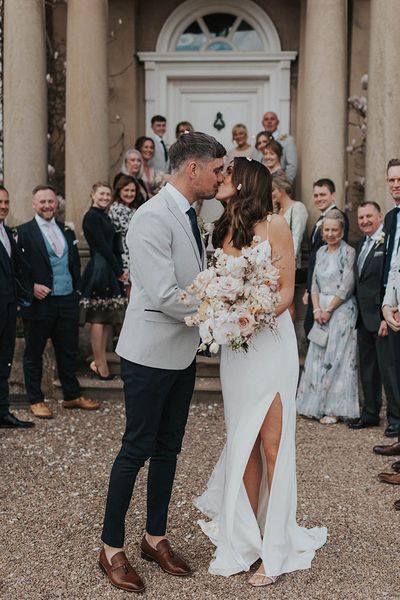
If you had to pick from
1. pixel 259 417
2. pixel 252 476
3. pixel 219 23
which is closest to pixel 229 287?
pixel 259 417

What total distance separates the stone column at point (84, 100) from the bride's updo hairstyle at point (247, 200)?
5.15 metres

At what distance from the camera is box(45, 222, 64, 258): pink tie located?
709 cm

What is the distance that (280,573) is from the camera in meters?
3.88

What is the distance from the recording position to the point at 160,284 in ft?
11.5

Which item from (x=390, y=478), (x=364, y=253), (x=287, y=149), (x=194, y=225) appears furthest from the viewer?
(x=287, y=149)

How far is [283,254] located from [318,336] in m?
3.48

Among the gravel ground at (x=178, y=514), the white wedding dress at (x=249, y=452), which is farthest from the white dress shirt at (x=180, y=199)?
the gravel ground at (x=178, y=514)

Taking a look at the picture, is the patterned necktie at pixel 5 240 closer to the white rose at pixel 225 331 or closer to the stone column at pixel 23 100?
the stone column at pixel 23 100

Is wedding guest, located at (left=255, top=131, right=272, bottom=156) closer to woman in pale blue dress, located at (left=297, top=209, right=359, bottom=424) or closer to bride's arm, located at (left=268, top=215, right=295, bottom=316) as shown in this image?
woman in pale blue dress, located at (left=297, top=209, right=359, bottom=424)

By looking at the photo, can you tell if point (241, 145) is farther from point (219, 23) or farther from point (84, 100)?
point (219, 23)

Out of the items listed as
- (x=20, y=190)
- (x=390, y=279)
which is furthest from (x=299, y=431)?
(x=20, y=190)

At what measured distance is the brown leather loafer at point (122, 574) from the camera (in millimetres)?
3732

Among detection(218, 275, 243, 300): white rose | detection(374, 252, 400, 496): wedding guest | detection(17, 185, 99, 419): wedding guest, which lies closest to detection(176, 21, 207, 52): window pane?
detection(17, 185, 99, 419): wedding guest

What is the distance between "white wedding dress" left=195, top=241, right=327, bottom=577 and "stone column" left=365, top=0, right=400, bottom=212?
15.2ft
